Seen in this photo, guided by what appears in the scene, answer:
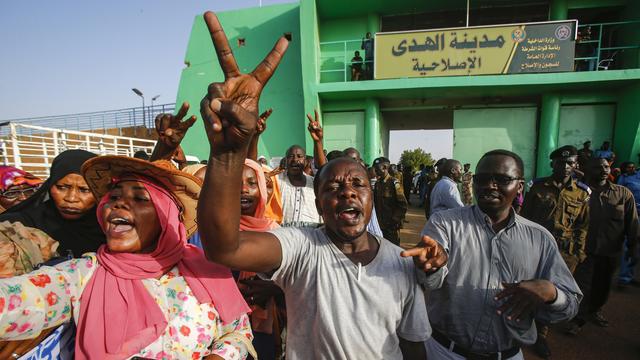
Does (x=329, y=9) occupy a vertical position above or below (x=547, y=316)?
above

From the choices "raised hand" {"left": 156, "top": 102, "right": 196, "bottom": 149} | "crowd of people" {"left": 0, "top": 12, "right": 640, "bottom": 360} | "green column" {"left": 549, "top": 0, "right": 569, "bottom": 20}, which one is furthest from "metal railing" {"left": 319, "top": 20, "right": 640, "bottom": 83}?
"crowd of people" {"left": 0, "top": 12, "right": 640, "bottom": 360}

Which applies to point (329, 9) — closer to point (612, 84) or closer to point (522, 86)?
point (522, 86)

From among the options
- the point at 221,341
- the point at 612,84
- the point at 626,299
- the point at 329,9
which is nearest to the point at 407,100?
the point at 329,9

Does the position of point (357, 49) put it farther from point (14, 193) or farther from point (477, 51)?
point (14, 193)

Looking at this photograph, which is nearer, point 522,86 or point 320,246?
point 320,246

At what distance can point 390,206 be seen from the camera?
5273 mm

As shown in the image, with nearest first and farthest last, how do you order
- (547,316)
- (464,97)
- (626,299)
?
1. (547,316)
2. (626,299)
3. (464,97)

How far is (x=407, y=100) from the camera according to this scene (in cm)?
1015

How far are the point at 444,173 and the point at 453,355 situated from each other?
312 cm

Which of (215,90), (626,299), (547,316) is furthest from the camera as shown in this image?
(626,299)

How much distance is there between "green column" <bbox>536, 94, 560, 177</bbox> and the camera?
8.73 metres

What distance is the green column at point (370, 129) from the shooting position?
31.6 ft

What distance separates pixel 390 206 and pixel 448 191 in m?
1.44

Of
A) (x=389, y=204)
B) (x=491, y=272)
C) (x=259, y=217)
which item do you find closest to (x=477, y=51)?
(x=389, y=204)
